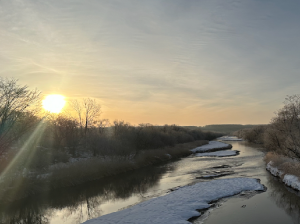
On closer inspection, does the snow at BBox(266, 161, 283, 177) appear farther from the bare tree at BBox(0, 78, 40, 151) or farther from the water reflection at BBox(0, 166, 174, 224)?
the bare tree at BBox(0, 78, 40, 151)

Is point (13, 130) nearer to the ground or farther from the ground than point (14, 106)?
nearer to the ground

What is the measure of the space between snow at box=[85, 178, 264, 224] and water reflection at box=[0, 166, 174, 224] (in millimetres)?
2889

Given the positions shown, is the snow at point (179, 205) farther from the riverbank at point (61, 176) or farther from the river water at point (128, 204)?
the riverbank at point (61, 176)

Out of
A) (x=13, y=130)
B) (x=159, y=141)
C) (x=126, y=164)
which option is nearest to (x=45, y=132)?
(x=126, y=164)

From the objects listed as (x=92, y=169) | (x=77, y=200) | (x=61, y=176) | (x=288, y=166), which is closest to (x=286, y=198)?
(x=288, y=166)

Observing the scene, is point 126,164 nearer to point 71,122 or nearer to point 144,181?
point 144,181

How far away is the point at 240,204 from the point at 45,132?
108 ft

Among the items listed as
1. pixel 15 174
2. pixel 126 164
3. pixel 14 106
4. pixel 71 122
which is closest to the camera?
pixel 14 106

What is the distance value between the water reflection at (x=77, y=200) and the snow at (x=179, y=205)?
2889mm

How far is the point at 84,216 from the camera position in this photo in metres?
15.5

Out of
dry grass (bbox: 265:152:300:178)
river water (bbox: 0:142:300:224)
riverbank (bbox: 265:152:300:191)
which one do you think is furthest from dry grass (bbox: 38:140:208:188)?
dry grass (bbox: 265:152:300:178)

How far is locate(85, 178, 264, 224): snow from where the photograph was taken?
503 inches

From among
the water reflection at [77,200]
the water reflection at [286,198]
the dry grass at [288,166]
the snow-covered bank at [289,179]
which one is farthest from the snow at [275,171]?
the water reflection at [77,200]

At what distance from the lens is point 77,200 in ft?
64.2
